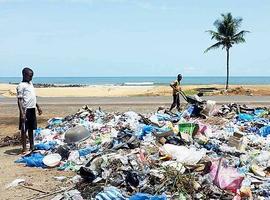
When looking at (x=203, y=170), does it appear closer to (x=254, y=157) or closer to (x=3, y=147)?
(x=254, y=157)

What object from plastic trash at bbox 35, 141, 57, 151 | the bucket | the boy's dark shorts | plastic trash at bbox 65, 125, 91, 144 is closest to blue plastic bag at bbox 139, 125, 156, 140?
the bucket

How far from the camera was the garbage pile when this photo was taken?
6586 millimetres

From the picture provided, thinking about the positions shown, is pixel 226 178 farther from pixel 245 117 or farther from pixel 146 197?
pixel 245 117

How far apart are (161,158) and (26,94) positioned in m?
3.29

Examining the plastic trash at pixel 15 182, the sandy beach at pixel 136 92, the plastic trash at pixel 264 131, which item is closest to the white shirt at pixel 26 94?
the plastic trash at pixel 15 182

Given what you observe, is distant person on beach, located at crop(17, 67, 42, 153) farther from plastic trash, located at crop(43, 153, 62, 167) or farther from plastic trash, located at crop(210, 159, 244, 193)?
plastic trash, located at crop(210, 159, 244, 193)

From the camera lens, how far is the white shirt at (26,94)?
9.66m

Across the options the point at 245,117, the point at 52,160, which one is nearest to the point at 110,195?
the point at 52,160

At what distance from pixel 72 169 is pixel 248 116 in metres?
6.59

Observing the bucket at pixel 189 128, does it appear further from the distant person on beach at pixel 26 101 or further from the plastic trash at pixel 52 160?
the distant person on beach at pixel 26 101

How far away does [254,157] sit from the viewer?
8.44 m

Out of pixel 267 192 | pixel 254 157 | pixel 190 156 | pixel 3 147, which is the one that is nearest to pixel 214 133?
pixel 254 157

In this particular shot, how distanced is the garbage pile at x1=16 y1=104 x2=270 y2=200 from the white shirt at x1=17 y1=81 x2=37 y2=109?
3.15ft

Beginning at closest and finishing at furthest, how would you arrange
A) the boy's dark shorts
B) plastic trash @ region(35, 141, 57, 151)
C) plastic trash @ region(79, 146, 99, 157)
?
plastic trash @ region(79, 146, 99, 157) → the boy's dark shorts → plastic trash @ region(35, 141, 57, 151)
